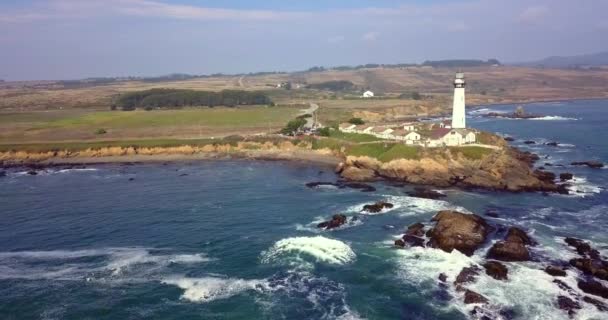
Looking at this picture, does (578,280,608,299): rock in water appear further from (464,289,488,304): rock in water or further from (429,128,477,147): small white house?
(429,128,477,147): small white house

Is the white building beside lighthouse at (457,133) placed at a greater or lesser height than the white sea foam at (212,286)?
greater

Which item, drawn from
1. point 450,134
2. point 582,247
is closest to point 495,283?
point 582,247

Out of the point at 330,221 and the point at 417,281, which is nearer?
the point at 417,281

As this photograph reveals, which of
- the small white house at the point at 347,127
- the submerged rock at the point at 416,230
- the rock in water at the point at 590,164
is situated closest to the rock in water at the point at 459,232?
the submerged rock at the point at 416,230

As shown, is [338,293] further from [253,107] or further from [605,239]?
[253,107]

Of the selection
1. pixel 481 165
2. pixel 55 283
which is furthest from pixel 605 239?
pixel 55 283

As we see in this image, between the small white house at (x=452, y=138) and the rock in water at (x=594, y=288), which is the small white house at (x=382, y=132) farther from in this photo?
the rock in water at (x=594, y=288)
